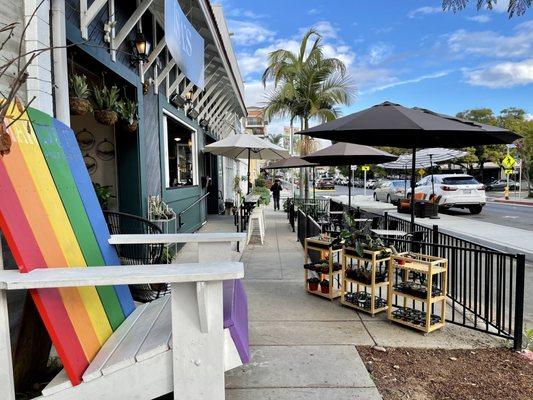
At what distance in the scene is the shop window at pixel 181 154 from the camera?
9.42 meters

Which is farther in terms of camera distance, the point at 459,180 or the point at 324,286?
the point at 459,180

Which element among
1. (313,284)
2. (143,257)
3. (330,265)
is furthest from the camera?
(313,284)

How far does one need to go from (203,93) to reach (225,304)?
948 centimetres

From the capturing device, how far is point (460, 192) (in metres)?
16.5

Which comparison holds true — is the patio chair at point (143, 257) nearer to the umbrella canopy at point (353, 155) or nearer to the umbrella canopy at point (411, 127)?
the umbrella canopy at point (411, 127)

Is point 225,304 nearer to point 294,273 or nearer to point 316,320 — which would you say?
point 316,320

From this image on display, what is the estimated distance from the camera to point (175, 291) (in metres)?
1.94

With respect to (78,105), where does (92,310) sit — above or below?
below

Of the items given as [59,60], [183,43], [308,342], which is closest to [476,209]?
[308,342]

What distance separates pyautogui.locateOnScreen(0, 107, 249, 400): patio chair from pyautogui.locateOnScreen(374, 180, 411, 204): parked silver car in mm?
20058

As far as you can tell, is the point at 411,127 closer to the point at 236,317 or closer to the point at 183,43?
the point at 183,43

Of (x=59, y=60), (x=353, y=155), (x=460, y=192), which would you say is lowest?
(x=460, y=192)

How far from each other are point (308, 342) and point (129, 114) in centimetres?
361

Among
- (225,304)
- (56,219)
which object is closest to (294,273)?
(225,304)
